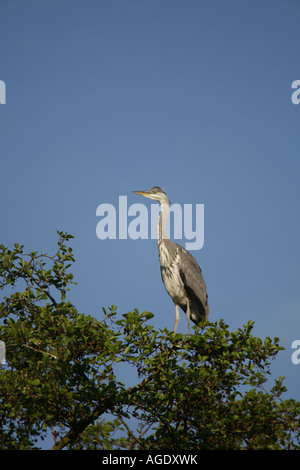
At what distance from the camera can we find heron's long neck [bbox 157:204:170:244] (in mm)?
13468

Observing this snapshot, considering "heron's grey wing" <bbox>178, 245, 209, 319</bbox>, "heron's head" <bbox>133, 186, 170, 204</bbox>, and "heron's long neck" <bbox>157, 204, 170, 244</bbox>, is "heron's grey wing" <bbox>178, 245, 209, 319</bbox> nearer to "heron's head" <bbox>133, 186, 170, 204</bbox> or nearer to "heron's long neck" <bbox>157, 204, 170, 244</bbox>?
"heron's long neck" <bbox>157, 204, 170, 244</bbox>

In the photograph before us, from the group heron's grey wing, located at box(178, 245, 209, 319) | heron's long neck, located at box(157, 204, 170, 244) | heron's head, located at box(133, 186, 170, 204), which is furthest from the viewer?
heron's head, located at box(133, 186, 170, 204)

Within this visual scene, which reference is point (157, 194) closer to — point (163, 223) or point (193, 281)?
point (163, 223)

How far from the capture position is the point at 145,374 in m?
7.96

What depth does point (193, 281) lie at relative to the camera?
1254cm

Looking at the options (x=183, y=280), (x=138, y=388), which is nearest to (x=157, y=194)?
(x=183, y=280)

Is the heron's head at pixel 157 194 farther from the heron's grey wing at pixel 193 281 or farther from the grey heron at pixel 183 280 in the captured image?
the heron's grey wing at pixel 193 281

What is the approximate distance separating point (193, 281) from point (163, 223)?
1.88 meters

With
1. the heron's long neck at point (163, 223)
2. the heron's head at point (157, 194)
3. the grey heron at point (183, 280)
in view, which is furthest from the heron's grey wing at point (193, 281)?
the heron's head at point (157, 194)

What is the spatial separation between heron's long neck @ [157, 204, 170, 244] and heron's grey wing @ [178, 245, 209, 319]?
2.36 ft

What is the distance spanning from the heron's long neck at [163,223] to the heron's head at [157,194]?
0.18 m

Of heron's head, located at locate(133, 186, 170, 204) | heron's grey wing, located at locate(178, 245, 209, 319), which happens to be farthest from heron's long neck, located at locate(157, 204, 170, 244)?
heron's grey wing, located at locate(178, 245, 209, 319)
